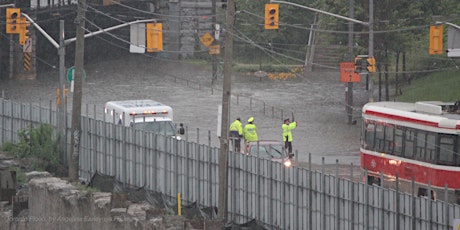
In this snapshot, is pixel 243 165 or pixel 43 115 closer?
pixel 243 165

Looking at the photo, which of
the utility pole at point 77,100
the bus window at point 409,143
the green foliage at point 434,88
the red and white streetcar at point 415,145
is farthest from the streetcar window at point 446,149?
the green foliage at point 434,88

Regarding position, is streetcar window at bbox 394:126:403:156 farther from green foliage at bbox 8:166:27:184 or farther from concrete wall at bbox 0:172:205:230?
green foliage at bbox 8:166:27:184

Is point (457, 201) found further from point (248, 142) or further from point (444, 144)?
point (248, 142)

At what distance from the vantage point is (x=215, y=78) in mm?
78000

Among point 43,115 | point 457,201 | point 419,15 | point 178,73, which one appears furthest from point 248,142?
point 178,73

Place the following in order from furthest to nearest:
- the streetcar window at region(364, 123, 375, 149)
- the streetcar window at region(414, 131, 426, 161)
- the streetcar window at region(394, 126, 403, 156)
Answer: the streetcar window at region(364, 123, 375, 149) → the streetcar window at region(394, 126, 403, 156) → the streetcar window at region(414, 131, 426, 161)

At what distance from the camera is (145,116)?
43.5 m

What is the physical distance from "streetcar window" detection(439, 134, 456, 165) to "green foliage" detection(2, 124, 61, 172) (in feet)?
44.1

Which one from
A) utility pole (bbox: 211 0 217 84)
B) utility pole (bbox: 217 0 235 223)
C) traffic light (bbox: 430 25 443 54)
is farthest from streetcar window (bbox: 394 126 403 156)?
utility pole (bbox: 211 0 217 84)

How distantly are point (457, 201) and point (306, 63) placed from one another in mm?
52603

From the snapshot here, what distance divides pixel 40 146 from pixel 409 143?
12.5 metres

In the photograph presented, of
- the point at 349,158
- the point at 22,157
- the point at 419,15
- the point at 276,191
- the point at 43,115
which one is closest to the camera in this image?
the point at 276,191

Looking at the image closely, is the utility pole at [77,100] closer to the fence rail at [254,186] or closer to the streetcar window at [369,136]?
the fence rail at [254,186]

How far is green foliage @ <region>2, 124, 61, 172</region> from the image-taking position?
3828cm
